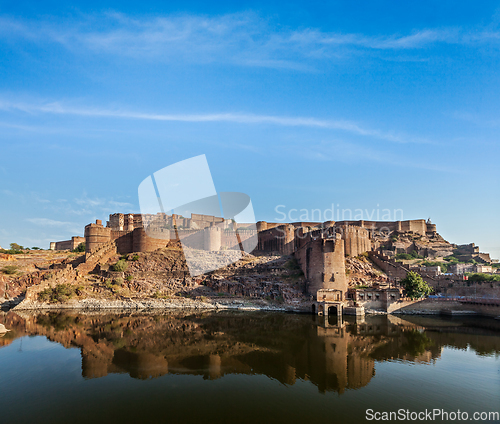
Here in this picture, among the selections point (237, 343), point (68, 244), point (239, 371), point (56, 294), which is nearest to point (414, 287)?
point (237, 343)

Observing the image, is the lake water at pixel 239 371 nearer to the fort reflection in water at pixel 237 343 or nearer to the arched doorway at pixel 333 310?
the fort reflection in water at pixel 237 343

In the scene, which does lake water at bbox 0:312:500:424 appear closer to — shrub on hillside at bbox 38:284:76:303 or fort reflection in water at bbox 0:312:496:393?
fort reflection in water at bbox 0:312:496:393

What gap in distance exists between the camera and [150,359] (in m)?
15.8

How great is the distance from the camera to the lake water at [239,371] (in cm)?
1048

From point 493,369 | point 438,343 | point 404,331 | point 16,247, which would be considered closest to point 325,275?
point 404,331

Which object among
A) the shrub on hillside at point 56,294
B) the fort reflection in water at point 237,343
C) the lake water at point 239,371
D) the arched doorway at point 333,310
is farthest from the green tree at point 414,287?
the shrub on hillside at point 56,294

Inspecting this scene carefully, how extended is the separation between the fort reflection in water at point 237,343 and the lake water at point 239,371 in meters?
0.07

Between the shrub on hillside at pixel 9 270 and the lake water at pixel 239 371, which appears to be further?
the shrub on hillside at pixel 9 270

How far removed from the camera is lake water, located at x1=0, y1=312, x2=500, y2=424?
10.5 metres

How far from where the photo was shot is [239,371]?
14.2 metres

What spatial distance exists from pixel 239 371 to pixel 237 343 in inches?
184

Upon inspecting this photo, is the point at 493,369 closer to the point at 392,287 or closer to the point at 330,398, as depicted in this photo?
the point at 330,398

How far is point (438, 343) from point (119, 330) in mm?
19761

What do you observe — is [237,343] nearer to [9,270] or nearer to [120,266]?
[120,266]
